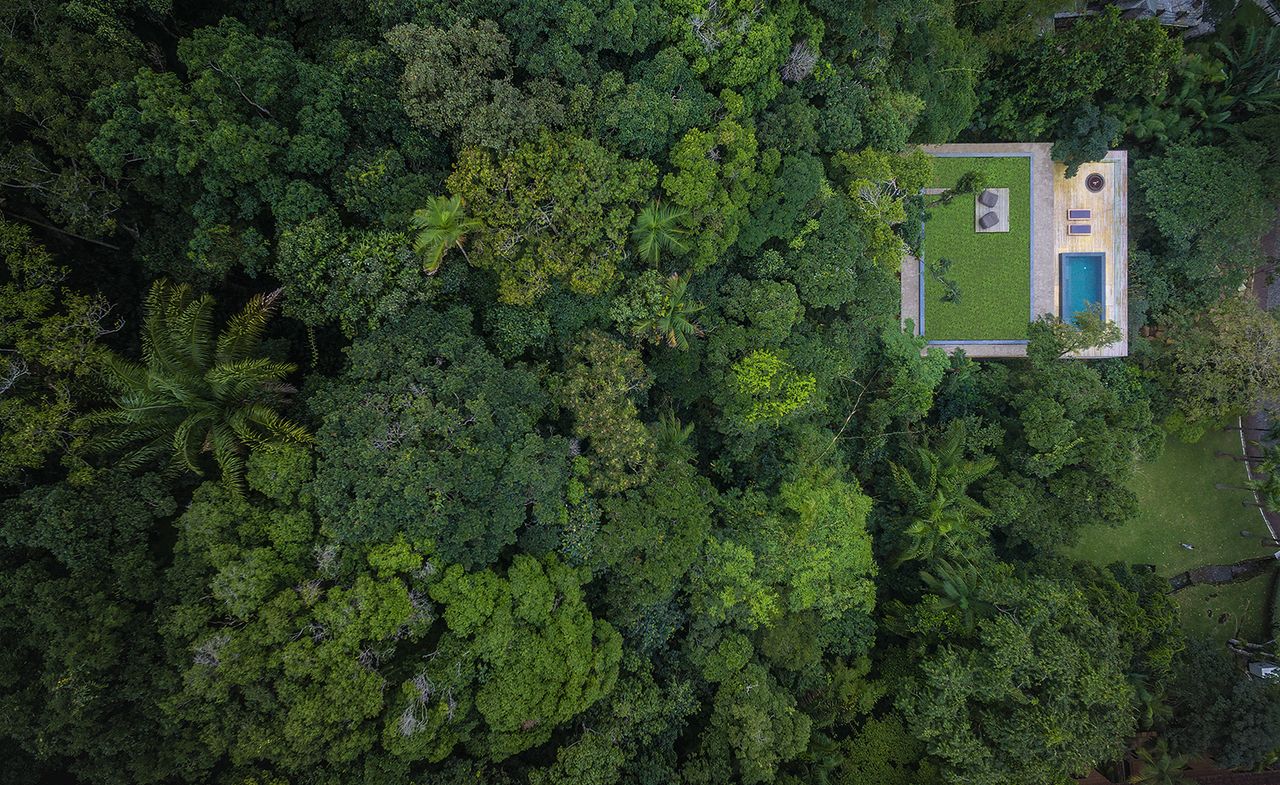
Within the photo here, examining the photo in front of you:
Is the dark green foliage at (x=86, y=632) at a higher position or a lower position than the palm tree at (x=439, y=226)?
lower

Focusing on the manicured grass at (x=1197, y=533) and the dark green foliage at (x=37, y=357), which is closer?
the dark green foliage at (x=37, y=357)

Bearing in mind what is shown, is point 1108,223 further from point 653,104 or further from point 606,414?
point 606,414

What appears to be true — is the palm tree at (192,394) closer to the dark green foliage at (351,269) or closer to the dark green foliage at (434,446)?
the dark green foliage at (351,269)

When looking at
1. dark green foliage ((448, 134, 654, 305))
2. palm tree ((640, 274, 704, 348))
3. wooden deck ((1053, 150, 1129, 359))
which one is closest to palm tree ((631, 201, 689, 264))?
dark green foliage ((448, 134, 654, 305))

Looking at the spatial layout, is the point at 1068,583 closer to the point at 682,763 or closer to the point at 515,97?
the point at 682,763

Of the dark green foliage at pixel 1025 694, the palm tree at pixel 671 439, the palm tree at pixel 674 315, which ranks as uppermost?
the palm tree at pixel 674 315

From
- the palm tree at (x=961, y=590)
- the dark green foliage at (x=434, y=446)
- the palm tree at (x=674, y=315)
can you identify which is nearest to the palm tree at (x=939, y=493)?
the palm tree at (x=961, y=590)
